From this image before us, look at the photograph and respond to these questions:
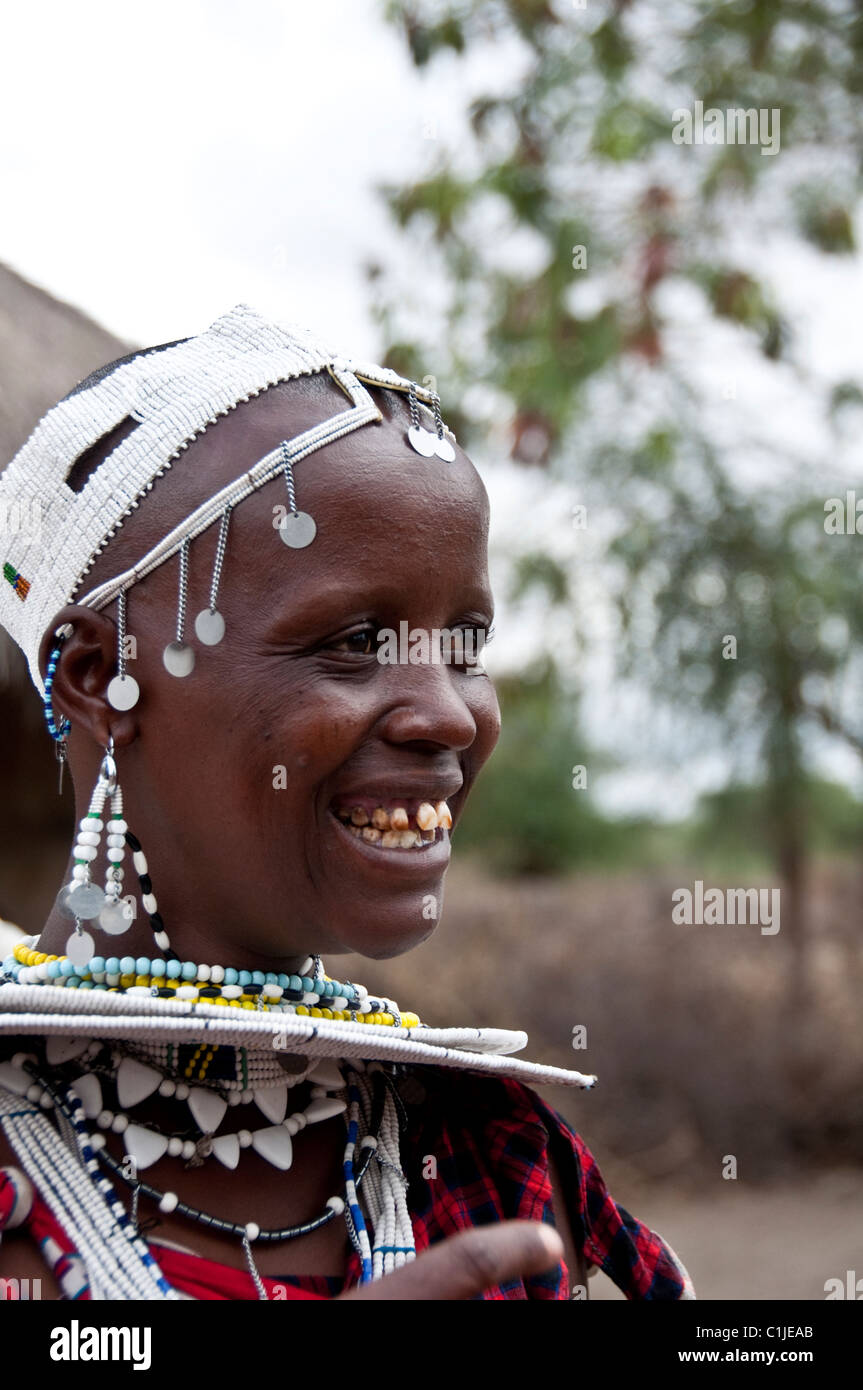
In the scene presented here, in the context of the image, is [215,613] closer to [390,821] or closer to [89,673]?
[89,673]

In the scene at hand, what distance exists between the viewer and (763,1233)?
292 inches

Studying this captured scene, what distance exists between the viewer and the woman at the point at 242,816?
1567 mm

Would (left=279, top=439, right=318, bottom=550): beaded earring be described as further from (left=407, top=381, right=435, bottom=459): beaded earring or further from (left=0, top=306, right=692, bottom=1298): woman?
(left=407, top=381, right=435, bottom=459): beaded earring

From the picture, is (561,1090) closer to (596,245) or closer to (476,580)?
(596,245)

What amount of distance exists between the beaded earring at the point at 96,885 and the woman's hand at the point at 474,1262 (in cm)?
55

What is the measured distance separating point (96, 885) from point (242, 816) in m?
0.22

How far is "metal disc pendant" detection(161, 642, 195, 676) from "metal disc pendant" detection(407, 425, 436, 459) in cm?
39

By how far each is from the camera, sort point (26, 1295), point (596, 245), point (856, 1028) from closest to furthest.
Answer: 1. point (26, 1295)
2. point (596, 245)
3. point (856, 1028)

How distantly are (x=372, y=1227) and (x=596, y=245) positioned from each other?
4739 millimetres

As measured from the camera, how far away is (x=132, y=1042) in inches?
63.9

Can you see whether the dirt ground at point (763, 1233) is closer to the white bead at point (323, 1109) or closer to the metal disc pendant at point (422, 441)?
the white bead at point (323, 1109)

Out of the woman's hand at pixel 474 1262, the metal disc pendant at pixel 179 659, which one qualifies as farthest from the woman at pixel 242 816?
the woman's hand at pixel 474 1262

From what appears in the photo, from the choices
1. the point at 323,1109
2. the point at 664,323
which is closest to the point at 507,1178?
the point at 323,1109
